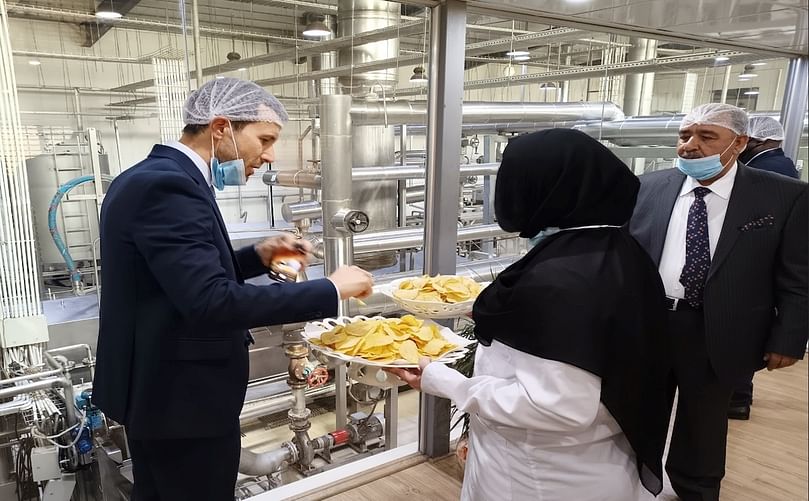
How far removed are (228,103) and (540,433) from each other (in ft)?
3.23

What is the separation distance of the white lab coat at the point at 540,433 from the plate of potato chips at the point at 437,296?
1.49ft

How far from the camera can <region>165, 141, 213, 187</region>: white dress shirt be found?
1201 millimetres

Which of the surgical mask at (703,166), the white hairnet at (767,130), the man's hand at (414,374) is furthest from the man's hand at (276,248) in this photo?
the white hairnet at (767,130)

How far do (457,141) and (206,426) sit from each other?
4.50 feet

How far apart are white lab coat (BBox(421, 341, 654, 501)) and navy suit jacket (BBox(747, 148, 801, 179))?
1.83m

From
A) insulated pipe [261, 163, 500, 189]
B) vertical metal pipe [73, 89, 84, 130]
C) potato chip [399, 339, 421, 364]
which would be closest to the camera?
potato chip [399, 339, 421, 364]

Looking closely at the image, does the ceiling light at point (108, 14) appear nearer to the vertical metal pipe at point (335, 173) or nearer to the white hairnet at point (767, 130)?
the vertical metal pipe at point (335, 173)

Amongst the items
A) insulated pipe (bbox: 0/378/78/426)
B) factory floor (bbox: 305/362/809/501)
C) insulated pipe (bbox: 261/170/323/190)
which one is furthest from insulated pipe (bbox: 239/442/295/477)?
insulated pipe (bbox: 261/170/323/190)

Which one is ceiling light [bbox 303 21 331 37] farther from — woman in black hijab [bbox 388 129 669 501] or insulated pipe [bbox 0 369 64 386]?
insulated pipe [bbox 0 369 64 386]

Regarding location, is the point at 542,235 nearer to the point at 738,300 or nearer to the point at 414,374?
the point at 414,374

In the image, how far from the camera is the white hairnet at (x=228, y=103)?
48.0 inches

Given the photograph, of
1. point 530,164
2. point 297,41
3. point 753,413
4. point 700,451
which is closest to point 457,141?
point 297,41

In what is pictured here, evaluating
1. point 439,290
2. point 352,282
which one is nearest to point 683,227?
point 439,290

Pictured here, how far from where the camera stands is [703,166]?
1.78 metres
